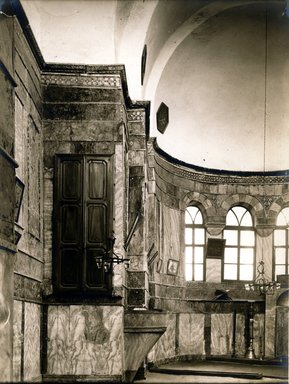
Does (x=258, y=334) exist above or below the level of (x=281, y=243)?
below

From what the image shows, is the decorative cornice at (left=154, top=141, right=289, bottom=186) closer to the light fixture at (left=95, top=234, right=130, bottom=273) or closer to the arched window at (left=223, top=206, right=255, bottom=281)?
the arched window at (left=223, top=206, right=255, bottom=281)

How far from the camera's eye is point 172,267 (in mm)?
14859

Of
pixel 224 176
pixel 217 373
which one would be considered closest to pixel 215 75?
pixel 224 176

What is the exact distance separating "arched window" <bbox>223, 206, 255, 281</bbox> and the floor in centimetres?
280

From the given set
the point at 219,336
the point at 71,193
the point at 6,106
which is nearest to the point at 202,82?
the point at 219,336

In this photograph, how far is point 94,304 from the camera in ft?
29.8

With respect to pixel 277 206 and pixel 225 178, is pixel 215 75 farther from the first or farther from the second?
pixel 277 206

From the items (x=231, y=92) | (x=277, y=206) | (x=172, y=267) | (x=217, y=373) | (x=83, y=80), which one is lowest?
(x=217, y=373)

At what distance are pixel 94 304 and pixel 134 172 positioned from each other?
3069mm

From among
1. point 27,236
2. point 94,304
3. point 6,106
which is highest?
point 6,106

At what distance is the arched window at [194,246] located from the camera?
15.9m

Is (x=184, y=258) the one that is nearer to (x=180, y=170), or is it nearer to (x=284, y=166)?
(x=180, y=170)

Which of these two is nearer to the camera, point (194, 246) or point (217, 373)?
point (217, 373)

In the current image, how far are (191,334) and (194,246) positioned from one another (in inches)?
84.9
